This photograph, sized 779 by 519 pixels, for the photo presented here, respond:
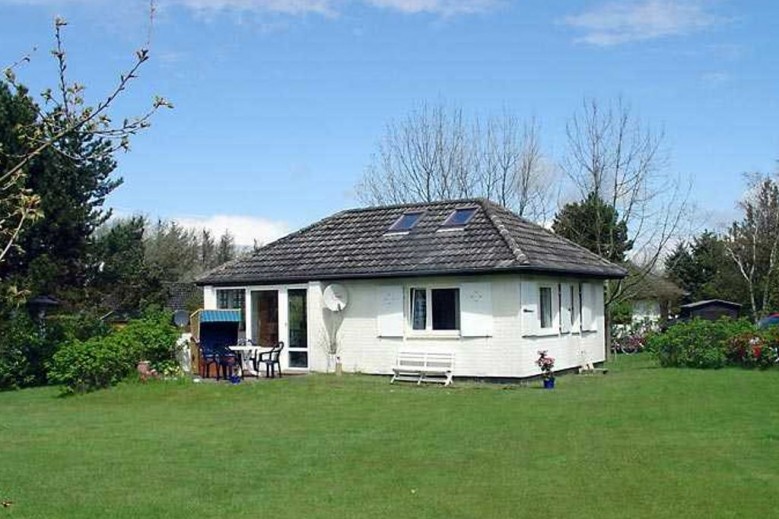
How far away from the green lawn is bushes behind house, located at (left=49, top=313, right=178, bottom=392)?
3.20 feet

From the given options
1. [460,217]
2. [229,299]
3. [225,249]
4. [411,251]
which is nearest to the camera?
[411,251]

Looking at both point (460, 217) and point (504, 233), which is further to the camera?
point (460, 217)

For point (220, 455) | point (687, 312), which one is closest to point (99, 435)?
point (220, 455)

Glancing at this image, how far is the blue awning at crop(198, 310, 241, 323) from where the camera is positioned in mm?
25125

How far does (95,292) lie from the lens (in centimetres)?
3259

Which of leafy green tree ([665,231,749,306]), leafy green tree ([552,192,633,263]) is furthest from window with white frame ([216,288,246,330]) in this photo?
leafy green tree ([665,231,749,306])

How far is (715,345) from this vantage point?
26.0m

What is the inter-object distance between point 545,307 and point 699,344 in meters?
5.29

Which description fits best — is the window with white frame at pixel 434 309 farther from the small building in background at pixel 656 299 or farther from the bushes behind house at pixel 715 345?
the small building in background at pixel 656 299

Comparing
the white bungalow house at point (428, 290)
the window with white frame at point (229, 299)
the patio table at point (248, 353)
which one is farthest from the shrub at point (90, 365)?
the window with white frame at point (229, 299)

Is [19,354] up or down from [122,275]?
down

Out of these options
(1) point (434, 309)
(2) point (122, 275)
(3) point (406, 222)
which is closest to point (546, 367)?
(1) point (434, 309)

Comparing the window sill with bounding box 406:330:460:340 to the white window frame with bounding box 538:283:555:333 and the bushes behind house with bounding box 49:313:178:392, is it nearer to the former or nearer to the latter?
the white window frame with bounding box 538:283:555:333

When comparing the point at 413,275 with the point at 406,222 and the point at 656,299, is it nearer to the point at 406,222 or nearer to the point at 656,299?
the point at 406,222
